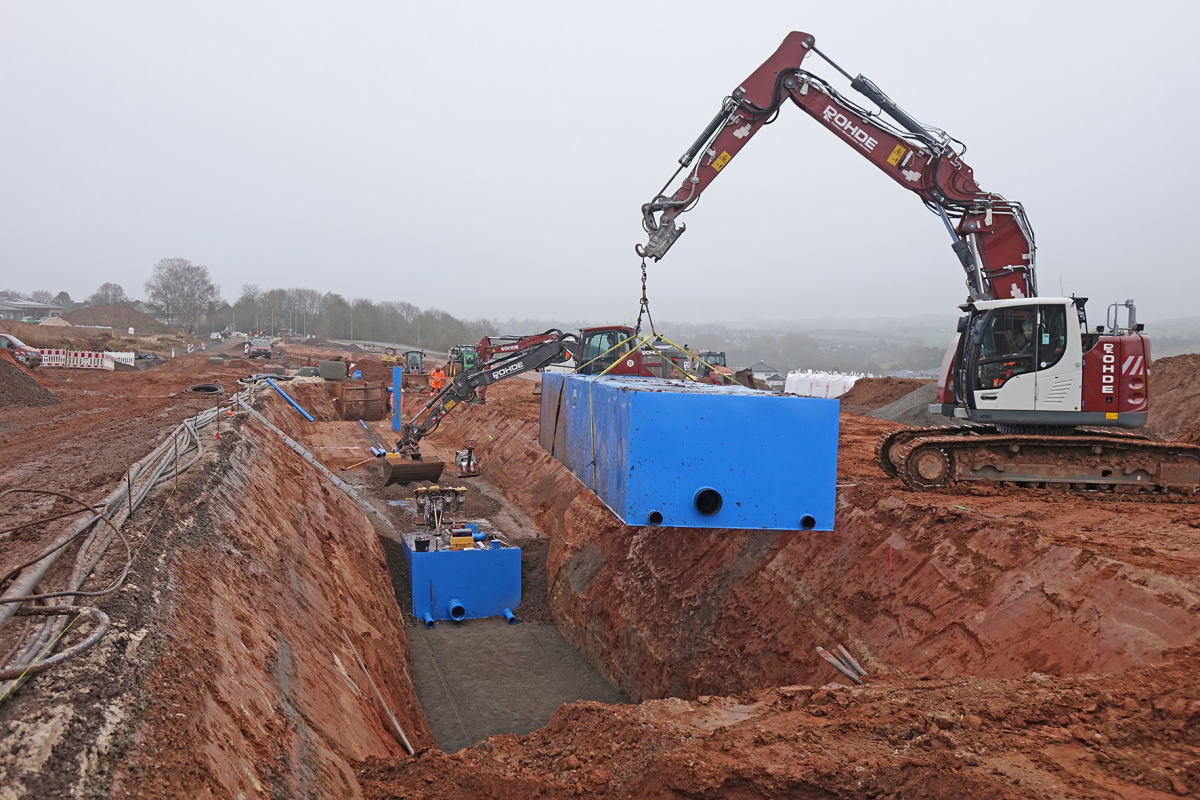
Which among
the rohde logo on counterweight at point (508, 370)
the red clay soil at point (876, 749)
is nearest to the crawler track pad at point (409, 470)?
the rohde logo on counterweight at point (508, 370)

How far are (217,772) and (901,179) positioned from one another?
11.3 meters

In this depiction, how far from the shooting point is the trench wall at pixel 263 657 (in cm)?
380

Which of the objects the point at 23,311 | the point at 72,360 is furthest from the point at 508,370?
the point at 23,311

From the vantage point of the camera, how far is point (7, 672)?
3.50 meters

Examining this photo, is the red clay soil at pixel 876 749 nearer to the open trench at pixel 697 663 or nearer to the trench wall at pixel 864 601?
the open trench at pixel 697 663

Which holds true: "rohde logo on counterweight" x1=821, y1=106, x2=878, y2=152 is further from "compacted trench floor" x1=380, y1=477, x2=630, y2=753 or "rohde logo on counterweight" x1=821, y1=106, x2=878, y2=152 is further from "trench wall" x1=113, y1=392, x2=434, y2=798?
"trench wall" x1=113, y1=392, x2=434, y2=798

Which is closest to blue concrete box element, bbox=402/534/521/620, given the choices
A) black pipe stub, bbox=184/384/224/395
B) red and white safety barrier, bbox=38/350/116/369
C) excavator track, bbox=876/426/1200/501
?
excavator track, bbox=876/426/1200/501

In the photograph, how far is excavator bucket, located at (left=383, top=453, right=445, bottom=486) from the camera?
19.5 m

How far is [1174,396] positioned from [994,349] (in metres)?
13.8

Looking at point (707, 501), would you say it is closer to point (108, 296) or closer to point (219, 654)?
point (219, 654)

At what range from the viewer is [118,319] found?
10088cm

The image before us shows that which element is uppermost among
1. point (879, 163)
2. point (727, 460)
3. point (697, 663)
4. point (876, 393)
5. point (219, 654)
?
point (879, 163)

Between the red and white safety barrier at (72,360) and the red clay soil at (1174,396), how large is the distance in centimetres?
4275

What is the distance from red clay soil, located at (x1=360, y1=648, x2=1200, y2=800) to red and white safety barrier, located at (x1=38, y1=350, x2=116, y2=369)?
→ 39.0 meters
